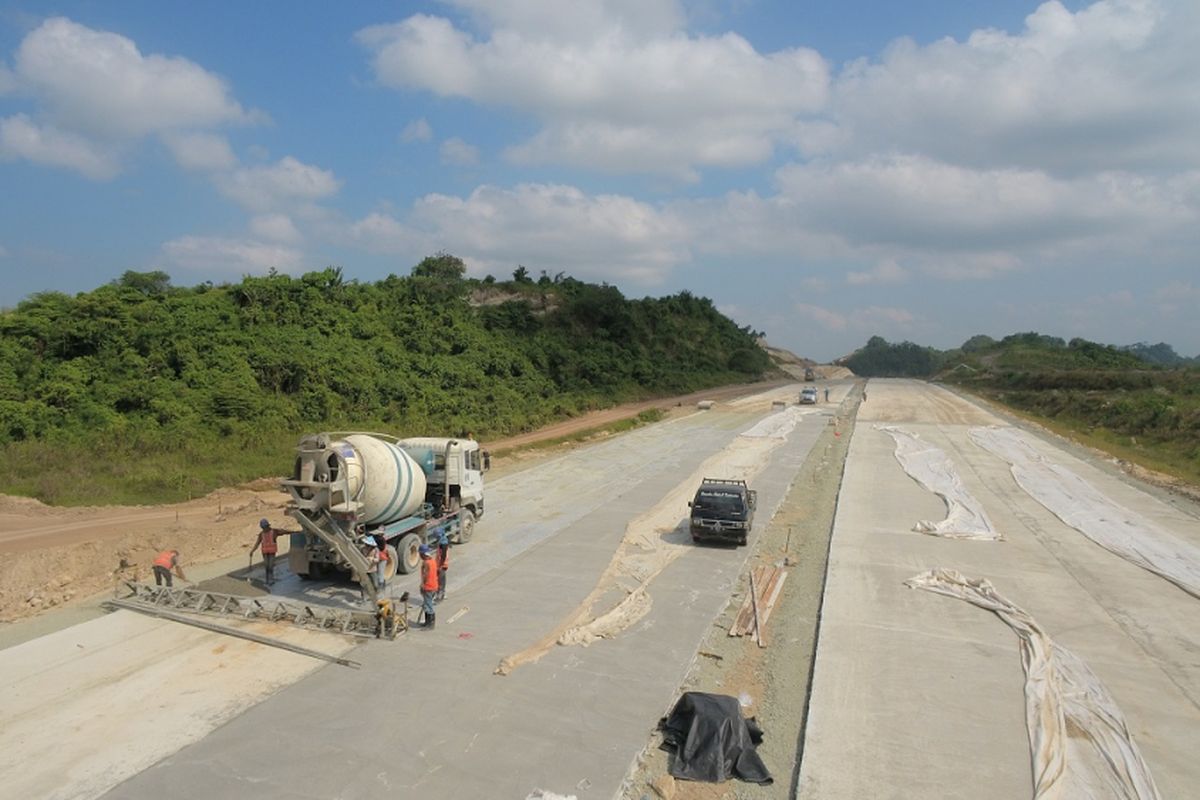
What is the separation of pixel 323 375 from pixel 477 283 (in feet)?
159

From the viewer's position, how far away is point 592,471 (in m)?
32.8

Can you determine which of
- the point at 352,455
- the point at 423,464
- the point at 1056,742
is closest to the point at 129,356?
the point at 423,464

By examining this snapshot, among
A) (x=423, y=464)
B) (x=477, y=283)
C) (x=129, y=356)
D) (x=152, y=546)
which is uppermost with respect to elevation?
(x=477, y=283)

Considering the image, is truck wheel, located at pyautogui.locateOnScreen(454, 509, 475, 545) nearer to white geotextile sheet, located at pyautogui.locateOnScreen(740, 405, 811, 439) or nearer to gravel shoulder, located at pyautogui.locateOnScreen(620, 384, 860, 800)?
gravel shoulder, located at pyautogui.locateOnScreen(620, 384, 860, 800)

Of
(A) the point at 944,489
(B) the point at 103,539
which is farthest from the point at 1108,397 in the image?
(B) the point at 103,539

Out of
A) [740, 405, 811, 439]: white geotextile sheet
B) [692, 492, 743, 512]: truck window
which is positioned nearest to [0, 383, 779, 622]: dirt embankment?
[692, 492, 743, 512]: truck window

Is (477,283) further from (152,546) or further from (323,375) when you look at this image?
(152,546)

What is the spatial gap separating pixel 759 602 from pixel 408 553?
843cm

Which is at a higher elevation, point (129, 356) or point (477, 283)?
point (477, 283)

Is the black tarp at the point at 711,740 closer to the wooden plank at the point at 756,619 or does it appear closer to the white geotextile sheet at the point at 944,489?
the wooden plank at the point at 756,619

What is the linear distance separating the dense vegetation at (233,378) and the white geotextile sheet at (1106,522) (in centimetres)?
2891

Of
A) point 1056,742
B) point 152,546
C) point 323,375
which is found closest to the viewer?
point 1056,742

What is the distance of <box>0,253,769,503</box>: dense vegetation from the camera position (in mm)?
27969

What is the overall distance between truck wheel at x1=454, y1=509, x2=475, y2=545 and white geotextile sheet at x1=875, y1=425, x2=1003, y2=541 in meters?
14.0
